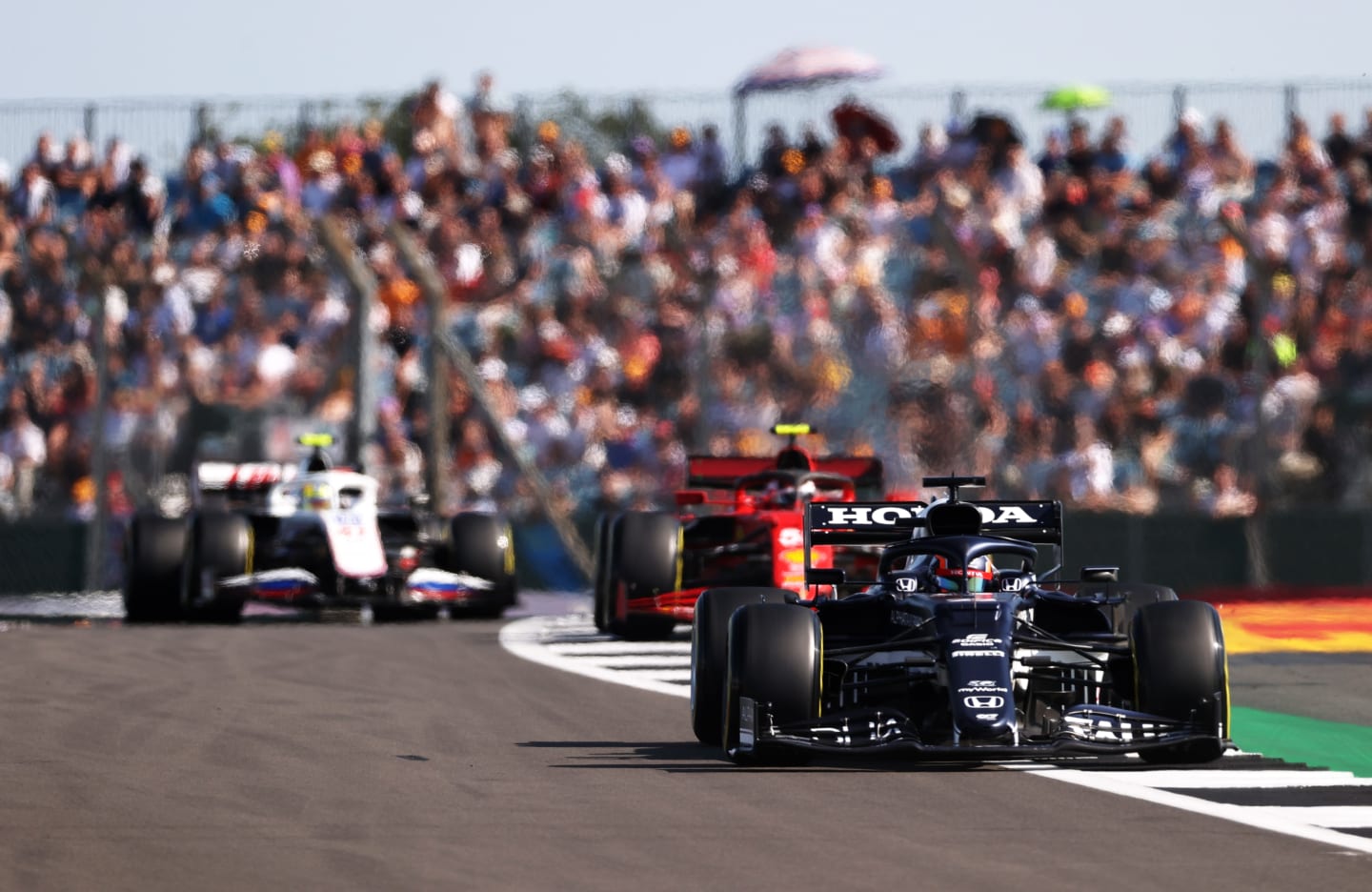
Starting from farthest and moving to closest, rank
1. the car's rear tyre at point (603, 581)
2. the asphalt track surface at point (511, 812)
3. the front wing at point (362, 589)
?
1. the front wing at point (362, 589)
2. the car's rear tyre at point (603, 581)
3. the asphalt track surface at point (511, 812)

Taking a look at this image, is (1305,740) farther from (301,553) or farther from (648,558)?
(301,553)

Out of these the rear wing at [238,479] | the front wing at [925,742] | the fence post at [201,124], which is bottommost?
the front wing at [925,742]

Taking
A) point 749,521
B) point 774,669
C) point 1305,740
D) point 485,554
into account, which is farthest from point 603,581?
point 774,669

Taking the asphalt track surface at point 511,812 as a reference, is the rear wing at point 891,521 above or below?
above

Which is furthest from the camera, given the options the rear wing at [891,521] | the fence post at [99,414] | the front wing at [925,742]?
the fence post at [99,414]

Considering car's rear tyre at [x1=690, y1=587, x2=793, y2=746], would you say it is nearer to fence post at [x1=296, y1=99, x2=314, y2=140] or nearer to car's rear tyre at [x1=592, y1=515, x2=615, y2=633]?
car's rear tyre at [x1=592, y1=515, x2=615, y2=633]

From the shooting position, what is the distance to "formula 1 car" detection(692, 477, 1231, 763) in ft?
33.3

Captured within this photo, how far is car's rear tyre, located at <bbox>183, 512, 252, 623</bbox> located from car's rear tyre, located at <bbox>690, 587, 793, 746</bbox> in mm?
10375

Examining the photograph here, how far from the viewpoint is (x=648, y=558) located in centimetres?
1916

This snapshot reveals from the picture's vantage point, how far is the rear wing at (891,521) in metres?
12.2

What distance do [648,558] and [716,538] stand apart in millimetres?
950

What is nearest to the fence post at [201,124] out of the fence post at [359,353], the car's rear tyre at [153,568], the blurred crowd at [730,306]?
the blurred crowd at [730,306]

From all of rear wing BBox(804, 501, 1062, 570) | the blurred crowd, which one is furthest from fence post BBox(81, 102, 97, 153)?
rear wing BBox(804, 501, 1062, 570)

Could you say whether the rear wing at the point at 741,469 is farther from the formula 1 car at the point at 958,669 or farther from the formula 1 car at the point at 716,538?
the formula 1 car at the point at 958,669
